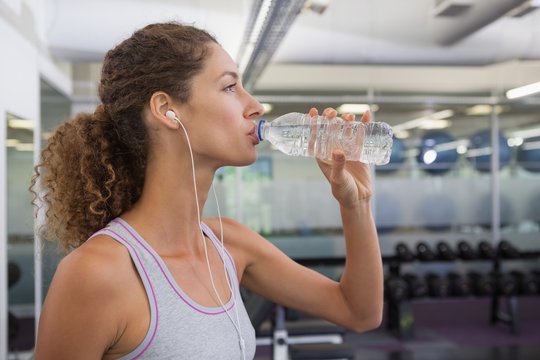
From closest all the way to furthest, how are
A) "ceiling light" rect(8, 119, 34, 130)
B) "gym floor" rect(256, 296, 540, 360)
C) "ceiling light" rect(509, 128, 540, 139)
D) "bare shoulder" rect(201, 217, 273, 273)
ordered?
"bare shoulder" rect(201, 217, 273, 273) → "ceiling light" rect(8, 119, 34, 130) → "gym floor" rect(256, 296, 540, 360) → "ceiling light" rect(509, 128, 540, 139)

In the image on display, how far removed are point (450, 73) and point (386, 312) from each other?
8.82 feet

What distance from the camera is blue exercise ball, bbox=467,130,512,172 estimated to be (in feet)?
18.6

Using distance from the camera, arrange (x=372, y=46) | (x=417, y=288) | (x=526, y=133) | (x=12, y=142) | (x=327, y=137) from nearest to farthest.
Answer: (x=327, y=137) < (x=12, y=142) < (x=417, y=288) < (x=372, y=46) < (x=526, y=133)

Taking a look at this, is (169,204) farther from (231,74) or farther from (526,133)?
(526,133)

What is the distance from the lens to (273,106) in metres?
5.80

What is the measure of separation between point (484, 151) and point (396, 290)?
2.19 metres

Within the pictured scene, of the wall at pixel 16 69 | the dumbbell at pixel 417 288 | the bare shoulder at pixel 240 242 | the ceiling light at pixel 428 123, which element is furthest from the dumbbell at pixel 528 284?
the bare shoulder at pixel 240 242

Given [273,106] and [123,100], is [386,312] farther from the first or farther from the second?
[123,100]

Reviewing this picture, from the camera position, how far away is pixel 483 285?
4.57 metres

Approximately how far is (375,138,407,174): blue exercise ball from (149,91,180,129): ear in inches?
193

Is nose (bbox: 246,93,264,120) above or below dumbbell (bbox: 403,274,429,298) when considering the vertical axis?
above

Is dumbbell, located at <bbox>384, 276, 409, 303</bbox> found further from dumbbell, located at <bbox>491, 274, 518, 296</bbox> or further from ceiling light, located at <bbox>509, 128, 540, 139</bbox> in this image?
ceiling light, located at <bbox>509, 128, 540, 139</bbox>

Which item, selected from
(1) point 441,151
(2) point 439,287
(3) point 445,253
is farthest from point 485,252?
(1) point 441,151

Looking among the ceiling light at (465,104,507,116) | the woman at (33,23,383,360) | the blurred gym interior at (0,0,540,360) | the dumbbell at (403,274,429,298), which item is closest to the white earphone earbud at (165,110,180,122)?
the woman at (33,23,383,360)
